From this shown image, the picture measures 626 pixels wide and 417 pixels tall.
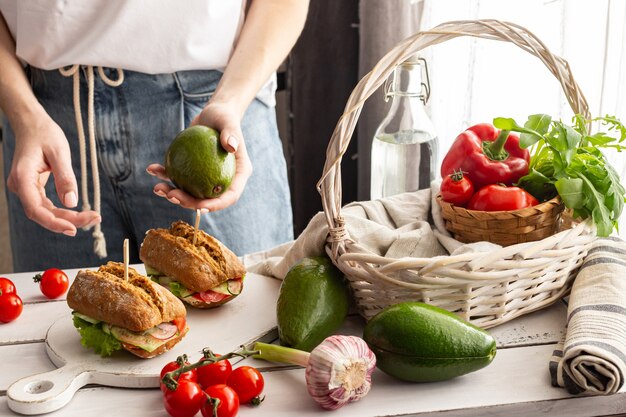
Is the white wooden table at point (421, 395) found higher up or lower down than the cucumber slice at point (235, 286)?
lower down

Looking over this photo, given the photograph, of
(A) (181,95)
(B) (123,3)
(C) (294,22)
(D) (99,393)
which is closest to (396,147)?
(C) (294,22)

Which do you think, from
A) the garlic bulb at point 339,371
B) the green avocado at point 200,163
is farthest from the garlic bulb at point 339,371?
the green avocado at point 200,163

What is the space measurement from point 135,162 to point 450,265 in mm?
748

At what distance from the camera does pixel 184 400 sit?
0.95 m

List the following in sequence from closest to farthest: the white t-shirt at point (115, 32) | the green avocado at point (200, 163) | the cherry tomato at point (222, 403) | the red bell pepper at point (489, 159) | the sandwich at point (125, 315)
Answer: the cherry tomato at point (222, 403)
the sandwich at point (125, 315)
the green avocado at point (200, 163)
the red bell pepper at point (489, 159)
the white t-shirt at point (115, 32)

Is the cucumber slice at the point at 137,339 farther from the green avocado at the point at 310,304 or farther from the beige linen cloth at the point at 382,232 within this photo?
the beige linen cloth at the point at 382,232

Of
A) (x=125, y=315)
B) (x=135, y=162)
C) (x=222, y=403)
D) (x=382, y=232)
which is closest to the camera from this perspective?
(x=222, y=403)

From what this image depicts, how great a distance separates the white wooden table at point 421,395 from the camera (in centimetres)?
98

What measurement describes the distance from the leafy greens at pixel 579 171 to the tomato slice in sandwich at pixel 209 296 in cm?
53

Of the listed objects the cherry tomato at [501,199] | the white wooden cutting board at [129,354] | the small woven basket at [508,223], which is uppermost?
the cherry tomato at [501,199]

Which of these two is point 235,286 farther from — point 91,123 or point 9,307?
point 91,123

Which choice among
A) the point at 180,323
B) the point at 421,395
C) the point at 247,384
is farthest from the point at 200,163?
the point at 421,395

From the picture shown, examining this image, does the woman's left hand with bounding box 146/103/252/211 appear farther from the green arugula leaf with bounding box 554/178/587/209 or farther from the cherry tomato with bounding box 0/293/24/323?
the green arugula leaf with bounding box 554/178/587/209

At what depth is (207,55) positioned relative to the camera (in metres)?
1.52
